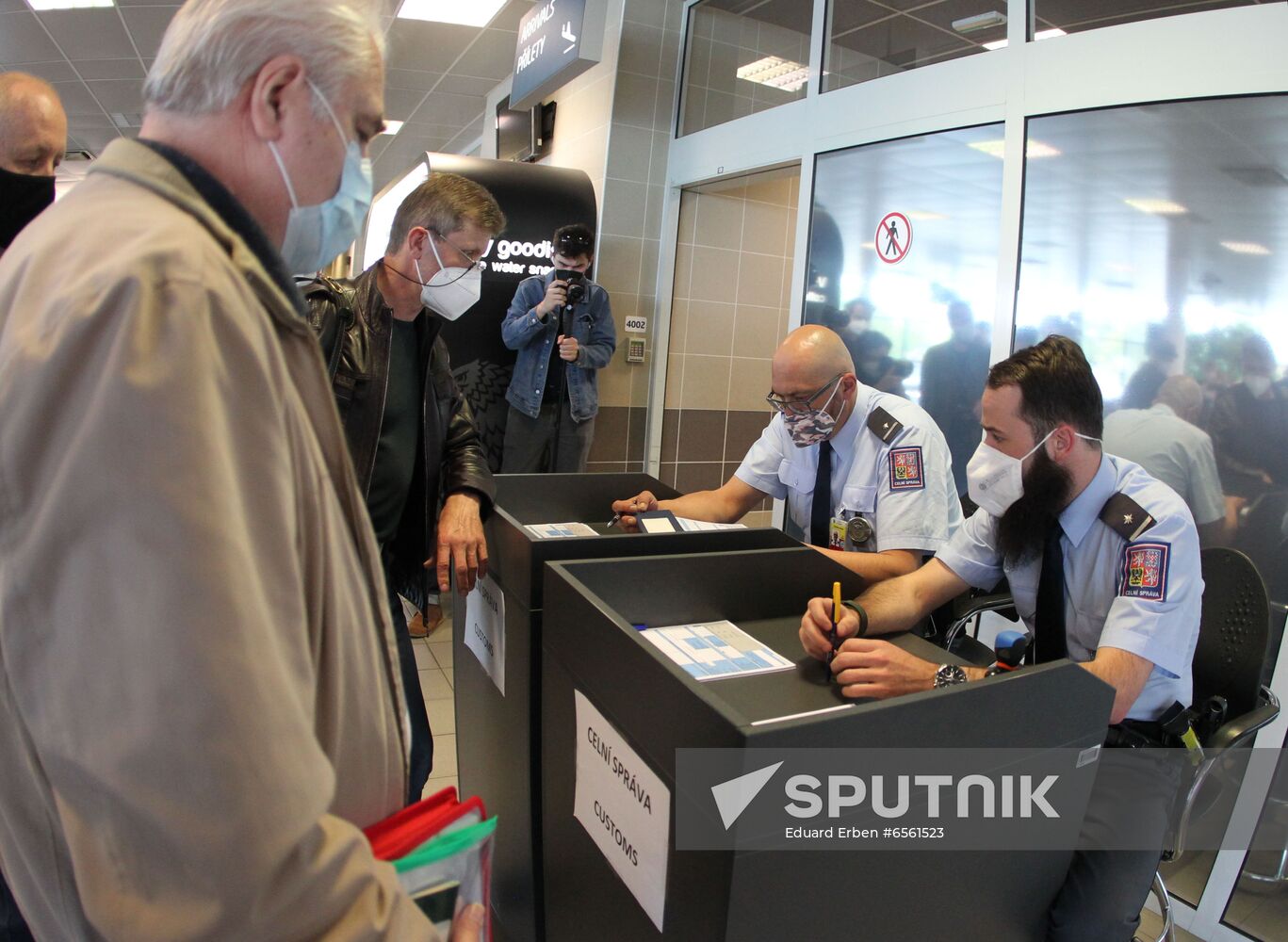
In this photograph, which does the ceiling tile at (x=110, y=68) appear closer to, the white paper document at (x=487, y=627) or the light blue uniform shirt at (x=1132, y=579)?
the white paper document at (x=487, y=627)

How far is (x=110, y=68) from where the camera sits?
642 centimetres

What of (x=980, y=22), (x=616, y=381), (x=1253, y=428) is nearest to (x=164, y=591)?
(x=1253, y=428)

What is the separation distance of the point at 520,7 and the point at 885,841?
18.3 feet

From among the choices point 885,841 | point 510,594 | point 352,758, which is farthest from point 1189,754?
point 352,758

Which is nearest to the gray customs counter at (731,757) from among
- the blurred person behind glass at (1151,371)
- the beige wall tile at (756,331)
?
the blurred person behind glass at (1151,371)

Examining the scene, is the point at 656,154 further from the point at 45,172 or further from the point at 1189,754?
the point at 1189,754

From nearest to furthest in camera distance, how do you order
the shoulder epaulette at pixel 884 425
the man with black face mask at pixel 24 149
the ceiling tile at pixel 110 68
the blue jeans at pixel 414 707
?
the blue jeans at pixel 414 707
the man with black face mask at pixel 24 149
the shoulder epaulette at pixel 884 425
the ceiling tile at pixel 110 68

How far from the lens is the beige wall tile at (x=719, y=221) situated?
4.68 meters

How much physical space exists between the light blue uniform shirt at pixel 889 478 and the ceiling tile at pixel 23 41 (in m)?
6.19

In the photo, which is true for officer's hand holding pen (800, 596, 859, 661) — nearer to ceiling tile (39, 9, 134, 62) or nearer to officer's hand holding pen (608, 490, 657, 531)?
officer's hand holding pen (608, 490, 657, 531)

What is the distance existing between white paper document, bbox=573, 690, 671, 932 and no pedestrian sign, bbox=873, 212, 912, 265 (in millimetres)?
2521

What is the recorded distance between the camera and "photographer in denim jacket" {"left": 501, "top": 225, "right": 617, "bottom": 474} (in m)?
3.97

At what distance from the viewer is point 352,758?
2.23 ft

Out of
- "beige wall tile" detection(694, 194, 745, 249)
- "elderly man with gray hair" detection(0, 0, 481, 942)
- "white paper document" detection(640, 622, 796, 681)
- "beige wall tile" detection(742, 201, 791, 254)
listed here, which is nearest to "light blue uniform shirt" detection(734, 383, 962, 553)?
"white paper document" detection(640, 622, 796, 681)
